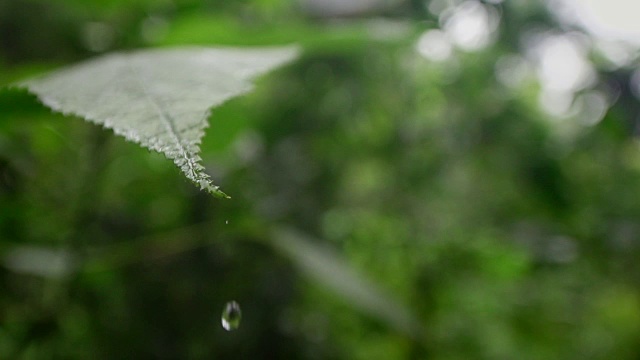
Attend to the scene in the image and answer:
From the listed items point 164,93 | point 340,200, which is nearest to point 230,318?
point 164,93

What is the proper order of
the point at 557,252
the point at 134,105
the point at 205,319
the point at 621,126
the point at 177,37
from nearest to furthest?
1. the point at 134,105
2. the point at 177,37
3. the point at 205,319
4. the point at 621,126
5. the point at 557,252

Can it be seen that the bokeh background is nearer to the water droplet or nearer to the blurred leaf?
the blurred leaf

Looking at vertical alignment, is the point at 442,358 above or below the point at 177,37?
below

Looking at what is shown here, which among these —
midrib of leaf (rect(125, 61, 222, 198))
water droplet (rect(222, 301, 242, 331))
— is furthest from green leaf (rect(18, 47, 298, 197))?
water droplet (rect(222, 301, 242, 331))

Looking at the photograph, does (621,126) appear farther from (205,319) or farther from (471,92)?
(205,319)

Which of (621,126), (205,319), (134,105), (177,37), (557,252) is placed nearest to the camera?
(134,105)

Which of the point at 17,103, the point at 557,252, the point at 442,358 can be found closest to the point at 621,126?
the point at 557,252

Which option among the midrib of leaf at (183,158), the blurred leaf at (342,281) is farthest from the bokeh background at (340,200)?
the midrib of leaf at (183,158)
